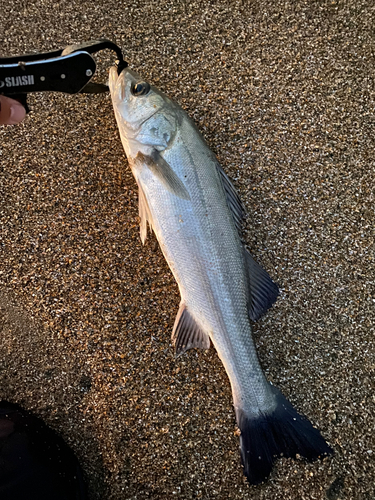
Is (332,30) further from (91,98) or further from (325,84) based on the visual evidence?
(91,98)

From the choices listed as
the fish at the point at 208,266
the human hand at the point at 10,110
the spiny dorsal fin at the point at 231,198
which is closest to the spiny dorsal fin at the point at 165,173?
the fish at the point at 208,266

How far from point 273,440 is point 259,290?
2.88 feet

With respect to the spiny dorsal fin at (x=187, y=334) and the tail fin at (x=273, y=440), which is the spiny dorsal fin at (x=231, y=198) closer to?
the spiny dorsal fin at (x=187, y=334)

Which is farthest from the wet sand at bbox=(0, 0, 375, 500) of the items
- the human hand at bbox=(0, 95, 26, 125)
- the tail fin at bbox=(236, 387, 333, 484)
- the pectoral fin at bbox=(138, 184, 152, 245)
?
the human hand at bbox=(0, 95, 26, 125)

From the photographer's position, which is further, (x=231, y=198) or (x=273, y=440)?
(x=231, y=198)

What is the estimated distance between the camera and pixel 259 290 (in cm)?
202

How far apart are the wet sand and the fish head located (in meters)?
0.41

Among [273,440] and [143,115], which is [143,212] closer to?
[143,115]

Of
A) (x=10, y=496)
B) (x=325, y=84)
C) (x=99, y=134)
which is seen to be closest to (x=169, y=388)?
(x=10, y=496)

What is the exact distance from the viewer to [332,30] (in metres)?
2.46

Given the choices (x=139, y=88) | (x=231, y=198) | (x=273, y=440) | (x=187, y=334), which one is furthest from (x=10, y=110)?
(x=273, y=440)

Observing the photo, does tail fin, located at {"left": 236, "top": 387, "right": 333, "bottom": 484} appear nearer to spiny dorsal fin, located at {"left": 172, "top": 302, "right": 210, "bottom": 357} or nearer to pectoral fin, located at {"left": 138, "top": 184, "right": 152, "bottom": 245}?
spiny dorsal fin, located at {"left": 172, "top": 302, "right": 210, "bottom": 357}

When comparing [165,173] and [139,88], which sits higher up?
[139,88]

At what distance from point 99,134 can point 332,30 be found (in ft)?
6.30
